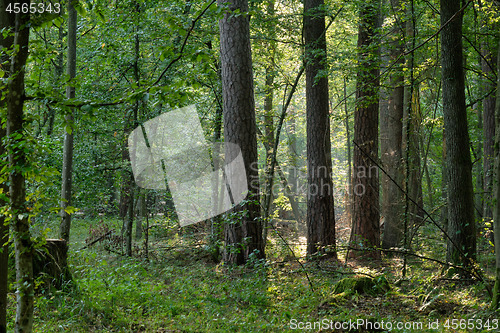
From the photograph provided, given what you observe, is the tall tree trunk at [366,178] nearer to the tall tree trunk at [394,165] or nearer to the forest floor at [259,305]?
the tall tree trunk at [394,165]

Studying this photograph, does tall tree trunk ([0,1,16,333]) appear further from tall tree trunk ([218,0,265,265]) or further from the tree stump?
tall tree trunk ([218,0,265,265])

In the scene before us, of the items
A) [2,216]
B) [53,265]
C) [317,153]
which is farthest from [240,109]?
[2,216]

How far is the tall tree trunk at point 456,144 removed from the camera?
578 centimetres

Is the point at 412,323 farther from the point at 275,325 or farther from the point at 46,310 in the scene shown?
the point at 46,310

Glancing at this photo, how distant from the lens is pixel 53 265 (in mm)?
5691

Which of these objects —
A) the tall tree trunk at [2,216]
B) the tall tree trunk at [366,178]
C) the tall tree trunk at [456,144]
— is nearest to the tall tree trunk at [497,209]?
the tall tree trunk at [456,144]

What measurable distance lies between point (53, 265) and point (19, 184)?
3.45 m

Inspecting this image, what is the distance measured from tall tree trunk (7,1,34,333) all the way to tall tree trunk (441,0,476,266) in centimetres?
558

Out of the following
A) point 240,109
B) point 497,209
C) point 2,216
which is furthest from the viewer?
point 240,109

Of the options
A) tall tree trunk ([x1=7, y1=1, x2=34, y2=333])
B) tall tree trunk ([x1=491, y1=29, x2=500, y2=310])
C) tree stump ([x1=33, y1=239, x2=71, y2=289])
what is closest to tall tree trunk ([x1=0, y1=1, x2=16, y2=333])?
tall tree trunk ([x1=7, y1=1, x2=34, y2=333])

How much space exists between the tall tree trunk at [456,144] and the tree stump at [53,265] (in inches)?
231

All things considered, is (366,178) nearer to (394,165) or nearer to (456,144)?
(394,165)

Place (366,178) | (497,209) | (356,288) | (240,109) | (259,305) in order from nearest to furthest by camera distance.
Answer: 1. (497,209)
2. (356,288)
3. (259,305)
4. (240,109)
5. (366,178)

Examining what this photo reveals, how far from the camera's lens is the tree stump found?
18.2 feet
